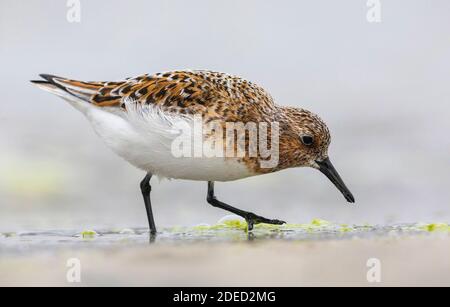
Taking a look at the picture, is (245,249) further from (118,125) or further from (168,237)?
(118,125)

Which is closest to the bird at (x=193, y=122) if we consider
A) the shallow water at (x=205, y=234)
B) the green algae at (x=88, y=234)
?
the shallow water at (x=205, y=234)

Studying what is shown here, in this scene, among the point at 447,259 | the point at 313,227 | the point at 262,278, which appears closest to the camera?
the point at 262,278

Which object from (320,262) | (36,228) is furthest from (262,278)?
(36,228)

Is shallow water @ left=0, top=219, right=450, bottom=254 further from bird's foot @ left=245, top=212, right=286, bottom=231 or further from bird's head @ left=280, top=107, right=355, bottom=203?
bird's head @ left=280, top=107, right=355, bottom=203

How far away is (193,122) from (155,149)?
35 centimetres

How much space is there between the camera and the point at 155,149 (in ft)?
21.8

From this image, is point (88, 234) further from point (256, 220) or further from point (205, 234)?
point (256, 220)

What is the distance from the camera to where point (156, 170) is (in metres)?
6.85

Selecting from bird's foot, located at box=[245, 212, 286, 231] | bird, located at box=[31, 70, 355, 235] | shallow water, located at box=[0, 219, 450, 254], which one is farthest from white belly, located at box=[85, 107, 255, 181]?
bird's foot, located at box=[245, 212, 286, 231]

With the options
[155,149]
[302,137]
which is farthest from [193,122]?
[302,137]

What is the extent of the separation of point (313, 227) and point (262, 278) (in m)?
1.59

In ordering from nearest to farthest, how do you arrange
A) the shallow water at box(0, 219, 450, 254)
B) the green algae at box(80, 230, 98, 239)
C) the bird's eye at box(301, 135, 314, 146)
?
the shallow water at box(0, 219, 450, 254) → the green algae at box(80, 230, 98, 239) → the bird's eye at box(301, 135, 314, 146)

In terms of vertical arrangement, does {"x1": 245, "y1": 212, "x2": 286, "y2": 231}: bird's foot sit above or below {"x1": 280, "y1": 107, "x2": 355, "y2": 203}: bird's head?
below

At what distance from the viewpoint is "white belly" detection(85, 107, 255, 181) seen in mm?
6617
